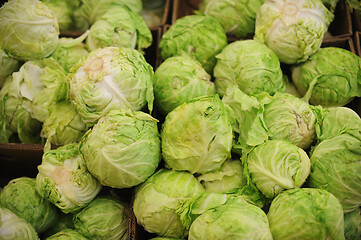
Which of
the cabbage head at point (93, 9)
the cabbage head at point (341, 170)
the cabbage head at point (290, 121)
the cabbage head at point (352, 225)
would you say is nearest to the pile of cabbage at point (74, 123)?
the cabbage head at point (93, 9)

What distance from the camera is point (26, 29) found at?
2359 millimetres

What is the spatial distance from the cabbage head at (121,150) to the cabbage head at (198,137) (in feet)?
0.40

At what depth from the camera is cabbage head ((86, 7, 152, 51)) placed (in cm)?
276

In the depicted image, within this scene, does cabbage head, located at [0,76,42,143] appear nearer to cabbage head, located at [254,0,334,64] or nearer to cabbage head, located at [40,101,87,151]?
cabbage head, located at [40,101,87,151]

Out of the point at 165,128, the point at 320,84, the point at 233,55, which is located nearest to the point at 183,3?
the point at 233,55

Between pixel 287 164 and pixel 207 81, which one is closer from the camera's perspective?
pixel 287 164

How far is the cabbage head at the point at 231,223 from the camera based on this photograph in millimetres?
1680

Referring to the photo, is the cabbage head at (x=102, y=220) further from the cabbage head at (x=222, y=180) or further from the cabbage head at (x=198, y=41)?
the cabbage head at (x=198, y=41)

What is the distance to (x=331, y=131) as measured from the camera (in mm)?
2182

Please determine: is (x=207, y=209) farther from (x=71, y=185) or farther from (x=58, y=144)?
(x=58, y=144)

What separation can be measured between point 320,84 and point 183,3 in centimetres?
215

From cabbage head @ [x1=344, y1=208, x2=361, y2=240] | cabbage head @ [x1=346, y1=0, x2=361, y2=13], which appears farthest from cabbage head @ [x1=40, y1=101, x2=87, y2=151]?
cabbage head @ [x1=346, y1=0, x2=361, y2=13]

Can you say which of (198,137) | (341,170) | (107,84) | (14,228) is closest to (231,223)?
(198,137)

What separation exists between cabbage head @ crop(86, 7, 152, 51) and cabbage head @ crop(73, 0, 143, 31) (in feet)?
0.71
